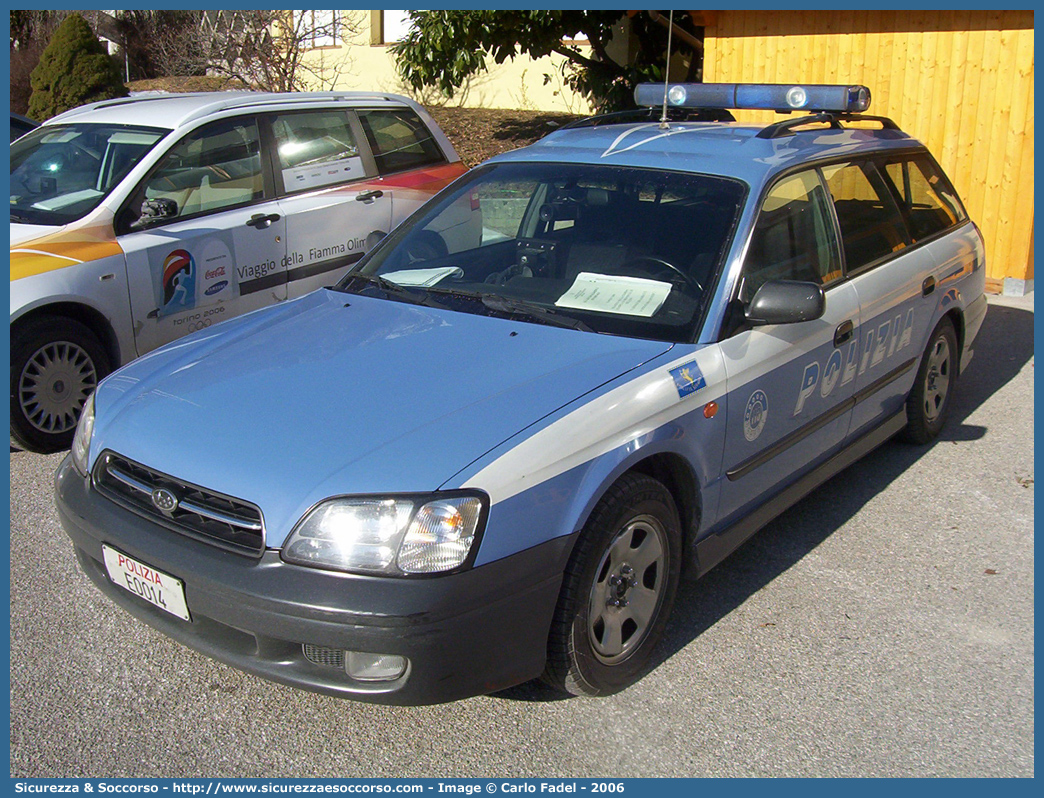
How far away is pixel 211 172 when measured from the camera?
6059 mm

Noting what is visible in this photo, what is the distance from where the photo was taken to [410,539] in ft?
8.66

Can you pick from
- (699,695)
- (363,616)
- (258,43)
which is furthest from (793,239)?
(258,43)

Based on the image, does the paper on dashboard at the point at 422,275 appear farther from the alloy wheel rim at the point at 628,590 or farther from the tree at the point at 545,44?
the tree at the point at 545,44

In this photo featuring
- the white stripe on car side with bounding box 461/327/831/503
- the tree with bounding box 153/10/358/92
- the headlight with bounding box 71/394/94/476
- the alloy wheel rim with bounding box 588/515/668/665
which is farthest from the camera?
the tree with bounding box 153/10/358/92

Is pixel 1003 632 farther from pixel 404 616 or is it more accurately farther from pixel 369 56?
pixel 369 56

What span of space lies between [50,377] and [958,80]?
7735mm

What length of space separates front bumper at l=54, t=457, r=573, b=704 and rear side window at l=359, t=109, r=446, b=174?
453 cm

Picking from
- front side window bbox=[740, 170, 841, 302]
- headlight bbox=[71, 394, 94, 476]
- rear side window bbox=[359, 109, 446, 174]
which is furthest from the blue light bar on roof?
headlight bbox=[71, 394, 94, 476]

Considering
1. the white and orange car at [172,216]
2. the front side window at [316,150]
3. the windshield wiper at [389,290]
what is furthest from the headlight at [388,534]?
the front side window at [316,150]

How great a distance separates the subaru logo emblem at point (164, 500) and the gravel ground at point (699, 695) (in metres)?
0.70

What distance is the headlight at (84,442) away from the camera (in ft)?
10.8

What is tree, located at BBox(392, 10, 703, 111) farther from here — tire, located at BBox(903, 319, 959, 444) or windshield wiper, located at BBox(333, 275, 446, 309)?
windshield wiper, located at BBox(333, 275, 446, 309)

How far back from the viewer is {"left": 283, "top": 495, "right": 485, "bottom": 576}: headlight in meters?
2.64

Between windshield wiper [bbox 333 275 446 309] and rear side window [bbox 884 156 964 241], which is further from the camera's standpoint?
rear side window [bbox 884 156 964 241]
